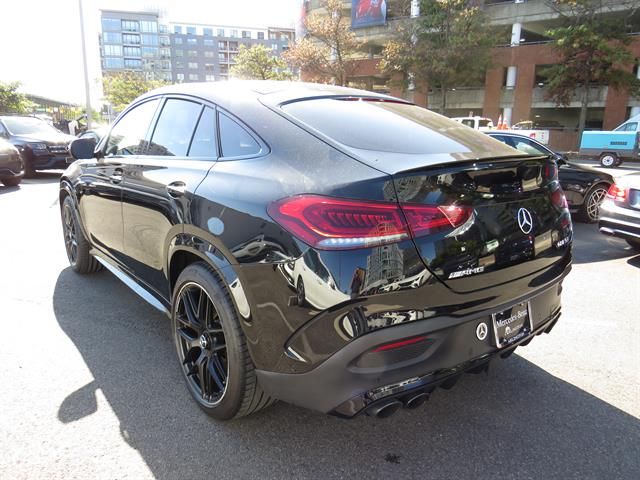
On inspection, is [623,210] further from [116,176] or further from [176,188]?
[116,176]

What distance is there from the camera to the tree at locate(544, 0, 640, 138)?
25797 mm

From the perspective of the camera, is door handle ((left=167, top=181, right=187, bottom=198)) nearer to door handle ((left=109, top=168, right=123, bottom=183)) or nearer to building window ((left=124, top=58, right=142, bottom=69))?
door handle ((left=109, top=168, right=123, bottom=183))

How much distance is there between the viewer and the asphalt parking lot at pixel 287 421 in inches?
84.8

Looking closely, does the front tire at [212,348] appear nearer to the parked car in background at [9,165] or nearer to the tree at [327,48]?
the parked car in background at [9,165]

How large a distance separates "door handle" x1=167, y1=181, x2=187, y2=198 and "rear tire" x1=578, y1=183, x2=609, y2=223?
711cm

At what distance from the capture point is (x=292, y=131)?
2199 mm

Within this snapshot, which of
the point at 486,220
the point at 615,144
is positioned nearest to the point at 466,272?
the point at 486,220

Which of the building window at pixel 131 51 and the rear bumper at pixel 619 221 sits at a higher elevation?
the building window at pixel 131 51

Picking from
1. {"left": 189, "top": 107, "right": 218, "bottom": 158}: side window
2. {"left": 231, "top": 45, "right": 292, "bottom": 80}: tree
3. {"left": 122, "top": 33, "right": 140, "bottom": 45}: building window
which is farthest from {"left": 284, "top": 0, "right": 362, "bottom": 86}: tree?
{"left": 122, "top": 33, "right": 140, "bottom": 45}: building window

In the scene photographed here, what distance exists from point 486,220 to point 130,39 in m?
132

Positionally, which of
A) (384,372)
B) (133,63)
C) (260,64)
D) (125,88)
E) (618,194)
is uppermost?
(133,63)

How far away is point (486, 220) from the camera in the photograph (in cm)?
A: 199

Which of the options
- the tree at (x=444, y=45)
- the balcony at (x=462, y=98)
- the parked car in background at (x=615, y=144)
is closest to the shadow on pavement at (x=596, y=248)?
the parked car in background at (x=615, y=144)

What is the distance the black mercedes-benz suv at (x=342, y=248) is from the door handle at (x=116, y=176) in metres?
0.65
